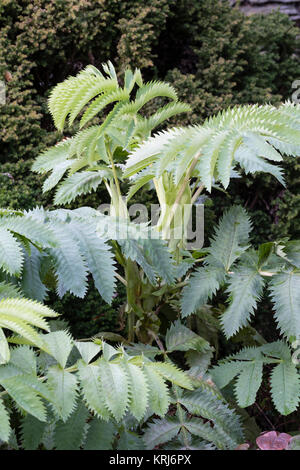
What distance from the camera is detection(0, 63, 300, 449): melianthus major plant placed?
101 cm

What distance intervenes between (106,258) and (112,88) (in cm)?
57

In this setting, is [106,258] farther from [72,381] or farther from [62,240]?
[72,381]

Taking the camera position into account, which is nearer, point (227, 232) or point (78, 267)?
point (78, 267)

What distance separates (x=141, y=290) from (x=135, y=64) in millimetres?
1246

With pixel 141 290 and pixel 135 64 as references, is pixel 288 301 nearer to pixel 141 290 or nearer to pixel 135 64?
pixel 141 290

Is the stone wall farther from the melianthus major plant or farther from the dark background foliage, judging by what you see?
the melianthus major plant

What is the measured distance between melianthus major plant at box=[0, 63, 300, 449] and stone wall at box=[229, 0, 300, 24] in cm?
204

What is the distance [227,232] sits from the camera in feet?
5.30

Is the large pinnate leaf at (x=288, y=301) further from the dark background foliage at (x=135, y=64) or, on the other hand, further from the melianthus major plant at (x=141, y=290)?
the dark background foliage at (x=135, y=64)

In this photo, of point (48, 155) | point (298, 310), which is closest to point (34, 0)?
point (48, 155)

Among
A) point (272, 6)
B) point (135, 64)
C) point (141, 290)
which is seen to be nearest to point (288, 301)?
point (141, 290)

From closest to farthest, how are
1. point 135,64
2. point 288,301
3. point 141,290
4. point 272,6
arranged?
1. point 288,301
2. point 141,290
3. point 135,64
4. point 272,6

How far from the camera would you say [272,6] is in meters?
3.32

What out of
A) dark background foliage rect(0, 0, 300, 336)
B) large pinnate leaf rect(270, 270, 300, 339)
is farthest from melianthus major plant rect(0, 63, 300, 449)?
dark background foliage rect(0, 0, 300, 336)
